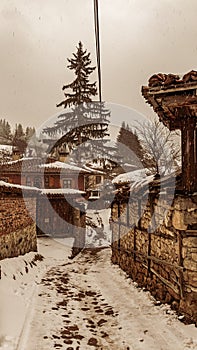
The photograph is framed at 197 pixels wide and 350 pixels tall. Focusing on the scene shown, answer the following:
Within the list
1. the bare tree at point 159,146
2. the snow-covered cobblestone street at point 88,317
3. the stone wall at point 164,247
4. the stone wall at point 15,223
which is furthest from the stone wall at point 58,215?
the snow-covered cobblestone street at point 88,317

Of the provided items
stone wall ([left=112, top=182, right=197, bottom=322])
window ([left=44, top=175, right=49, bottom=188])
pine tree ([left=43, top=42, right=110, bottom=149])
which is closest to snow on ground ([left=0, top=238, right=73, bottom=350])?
stone wall ([left=112, top=182, right=197, bottom=322])

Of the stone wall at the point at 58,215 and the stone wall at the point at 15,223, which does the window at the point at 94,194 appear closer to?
the stone wall at the point at 58,215

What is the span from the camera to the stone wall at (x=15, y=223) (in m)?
8.91

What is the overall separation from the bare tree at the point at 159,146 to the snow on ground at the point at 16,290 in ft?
37.5

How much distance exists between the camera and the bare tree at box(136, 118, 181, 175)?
2211 cm

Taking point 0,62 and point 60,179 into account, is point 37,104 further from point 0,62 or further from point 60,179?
point 60,179

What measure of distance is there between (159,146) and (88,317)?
17.5 m

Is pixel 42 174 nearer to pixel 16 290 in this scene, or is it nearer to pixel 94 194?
pixel 94 194

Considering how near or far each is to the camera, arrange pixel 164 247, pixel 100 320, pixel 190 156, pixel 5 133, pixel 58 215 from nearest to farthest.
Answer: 1. pixel 190 156
2. pixel 100 320
3. pixel 164 247
4. pixel 58 215
5. pixel 5 133

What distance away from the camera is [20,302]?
6.88 metres

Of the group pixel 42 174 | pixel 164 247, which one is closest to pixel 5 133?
pixel 42 174

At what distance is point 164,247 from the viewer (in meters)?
7.34

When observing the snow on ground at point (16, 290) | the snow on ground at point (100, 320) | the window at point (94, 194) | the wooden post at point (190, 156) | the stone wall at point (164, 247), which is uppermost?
the wooden post at point (190, 156)

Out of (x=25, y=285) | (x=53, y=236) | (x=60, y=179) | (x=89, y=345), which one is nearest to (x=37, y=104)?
(x=60, y=179)
